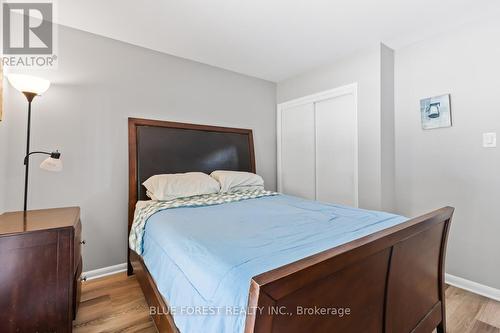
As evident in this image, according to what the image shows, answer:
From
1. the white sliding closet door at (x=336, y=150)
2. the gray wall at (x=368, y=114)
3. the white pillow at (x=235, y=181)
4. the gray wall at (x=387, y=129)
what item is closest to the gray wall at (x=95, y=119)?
the white pillow at (x=235, y=181)

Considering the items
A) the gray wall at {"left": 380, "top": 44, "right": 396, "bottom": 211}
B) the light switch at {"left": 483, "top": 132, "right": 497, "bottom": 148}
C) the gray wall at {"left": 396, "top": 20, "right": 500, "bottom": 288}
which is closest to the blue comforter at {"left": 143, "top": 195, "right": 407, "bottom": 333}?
the gray wall at {"left": 380, "top": 44, "right": 396, "bottom": 211}

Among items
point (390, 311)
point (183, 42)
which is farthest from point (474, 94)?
point (183, 42)

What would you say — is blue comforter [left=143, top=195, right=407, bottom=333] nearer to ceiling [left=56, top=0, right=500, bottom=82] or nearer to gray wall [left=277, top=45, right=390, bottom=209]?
gray wall [left=277, top=45, right=390, bottom=209]

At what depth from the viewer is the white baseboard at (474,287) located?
1.90 meters

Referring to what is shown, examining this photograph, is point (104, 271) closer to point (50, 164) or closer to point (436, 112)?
point (50, 164)

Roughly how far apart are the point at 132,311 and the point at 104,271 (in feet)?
2.57

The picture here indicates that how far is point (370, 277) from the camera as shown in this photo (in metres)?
0.96

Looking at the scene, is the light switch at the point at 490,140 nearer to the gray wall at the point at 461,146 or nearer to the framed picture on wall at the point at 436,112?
the gray wall at the point at 461,146

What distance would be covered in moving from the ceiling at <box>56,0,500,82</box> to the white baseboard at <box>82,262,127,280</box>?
2259 millimetres

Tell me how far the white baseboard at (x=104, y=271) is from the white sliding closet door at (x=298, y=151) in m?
2.24

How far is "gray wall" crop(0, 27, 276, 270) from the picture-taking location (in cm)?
201

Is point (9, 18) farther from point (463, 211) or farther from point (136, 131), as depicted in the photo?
point (463, 211)

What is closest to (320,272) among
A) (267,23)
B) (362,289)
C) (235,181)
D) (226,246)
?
(362,289)

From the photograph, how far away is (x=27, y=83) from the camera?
1688 millimetres
